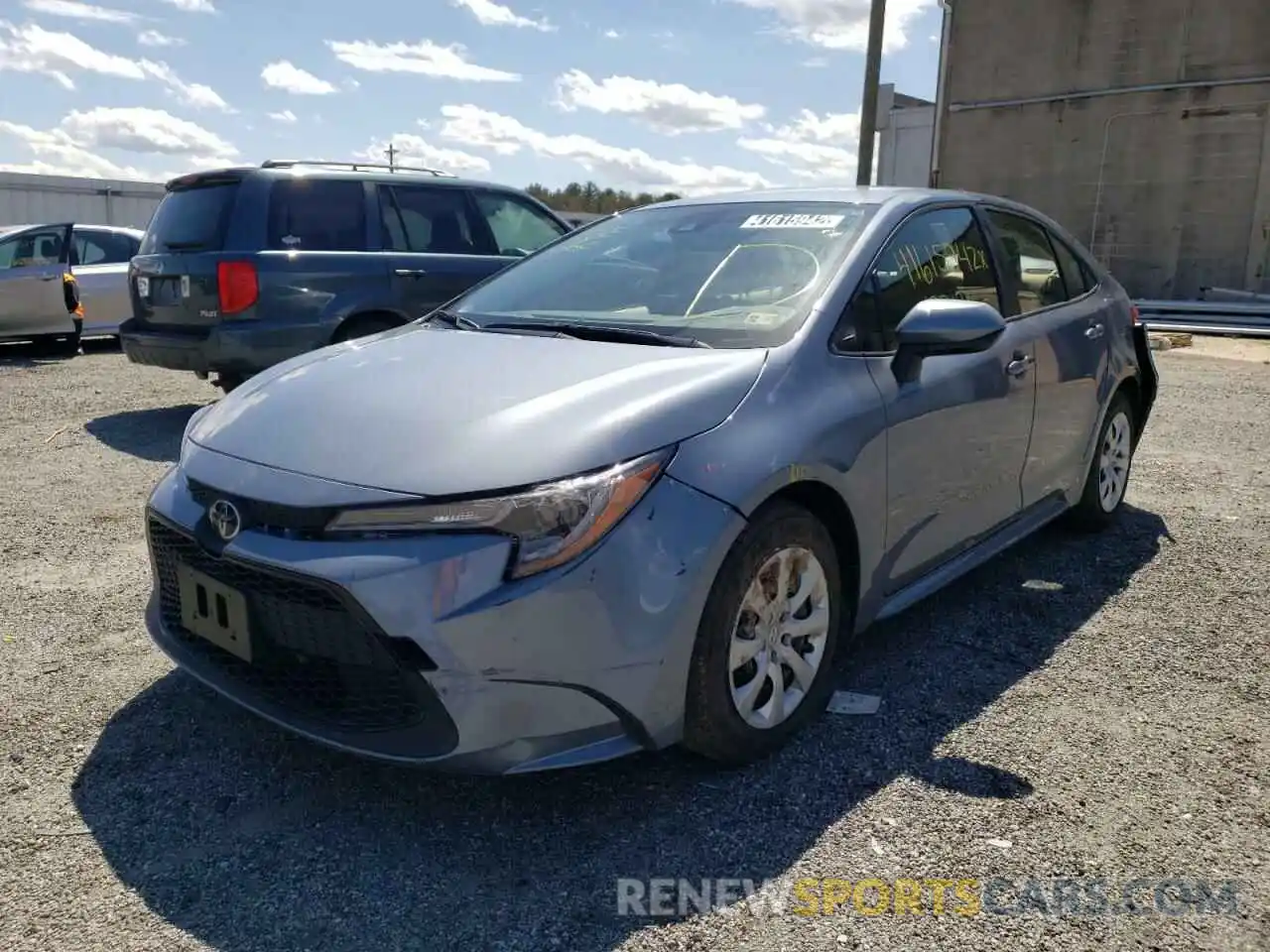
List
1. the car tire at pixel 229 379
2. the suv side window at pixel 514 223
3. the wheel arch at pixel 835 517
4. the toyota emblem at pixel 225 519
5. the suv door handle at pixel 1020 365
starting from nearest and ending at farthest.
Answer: the toyota emblem at pixel 225 519 → the wheel arch at pixel 835 517 → the suv door handle at pixel 1020 365 → the car tire at pixel 229 379 → the suv side window at pixel 514 223

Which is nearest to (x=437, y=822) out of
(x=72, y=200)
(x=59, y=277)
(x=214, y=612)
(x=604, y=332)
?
(x=214, y=612)

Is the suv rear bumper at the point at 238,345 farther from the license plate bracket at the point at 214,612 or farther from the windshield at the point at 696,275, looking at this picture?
the license plate bracket at the point at 214,612

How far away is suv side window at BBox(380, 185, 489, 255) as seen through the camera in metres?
7.09

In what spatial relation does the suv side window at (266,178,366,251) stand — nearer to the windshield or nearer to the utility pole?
the windshield

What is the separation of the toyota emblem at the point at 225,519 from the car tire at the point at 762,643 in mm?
1116

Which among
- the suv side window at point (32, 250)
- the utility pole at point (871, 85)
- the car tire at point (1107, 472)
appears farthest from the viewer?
the utility pole at point (871, 85)

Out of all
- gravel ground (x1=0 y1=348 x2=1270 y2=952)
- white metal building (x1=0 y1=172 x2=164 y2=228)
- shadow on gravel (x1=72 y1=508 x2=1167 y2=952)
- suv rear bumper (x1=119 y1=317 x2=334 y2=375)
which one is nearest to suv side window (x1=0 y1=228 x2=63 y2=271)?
suv rear bumper (x1=119 y1=317 x2=334 y2=375)

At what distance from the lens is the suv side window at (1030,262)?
3.97m

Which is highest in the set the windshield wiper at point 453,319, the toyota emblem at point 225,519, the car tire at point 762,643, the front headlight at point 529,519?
the windshield wiper at point 453,319

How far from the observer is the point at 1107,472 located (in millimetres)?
4727

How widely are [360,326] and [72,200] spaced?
783 inches

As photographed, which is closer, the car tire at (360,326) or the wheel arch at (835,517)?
the wheel arch at (835,517)

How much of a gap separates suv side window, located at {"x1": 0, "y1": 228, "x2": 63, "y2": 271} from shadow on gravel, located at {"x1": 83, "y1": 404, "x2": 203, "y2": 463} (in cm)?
416

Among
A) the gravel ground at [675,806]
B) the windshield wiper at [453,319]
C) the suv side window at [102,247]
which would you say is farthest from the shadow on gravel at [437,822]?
the suv side window at [102,247]
